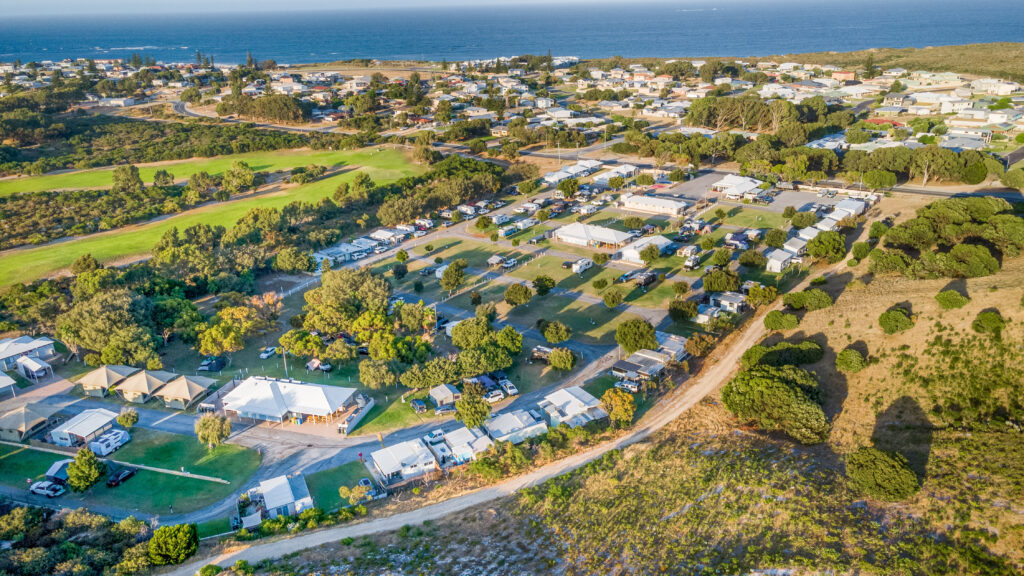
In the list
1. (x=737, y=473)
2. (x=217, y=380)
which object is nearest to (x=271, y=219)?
(x=217, y=380)

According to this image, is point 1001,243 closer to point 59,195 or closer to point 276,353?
point 276,353

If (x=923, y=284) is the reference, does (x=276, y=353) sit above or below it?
below

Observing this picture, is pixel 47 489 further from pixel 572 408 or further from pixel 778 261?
pixel 778 261

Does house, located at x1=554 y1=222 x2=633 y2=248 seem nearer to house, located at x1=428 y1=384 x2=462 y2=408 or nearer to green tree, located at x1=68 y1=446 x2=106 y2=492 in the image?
house, located at x1=428 y1=384 x2=462 y2=408

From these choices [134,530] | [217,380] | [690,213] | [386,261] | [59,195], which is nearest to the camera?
[134,530]

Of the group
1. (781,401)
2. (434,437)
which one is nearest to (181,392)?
(434,437)

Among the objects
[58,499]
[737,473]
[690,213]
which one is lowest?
[58,499]

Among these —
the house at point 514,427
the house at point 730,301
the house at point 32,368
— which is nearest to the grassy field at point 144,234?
the house at point 32,368
